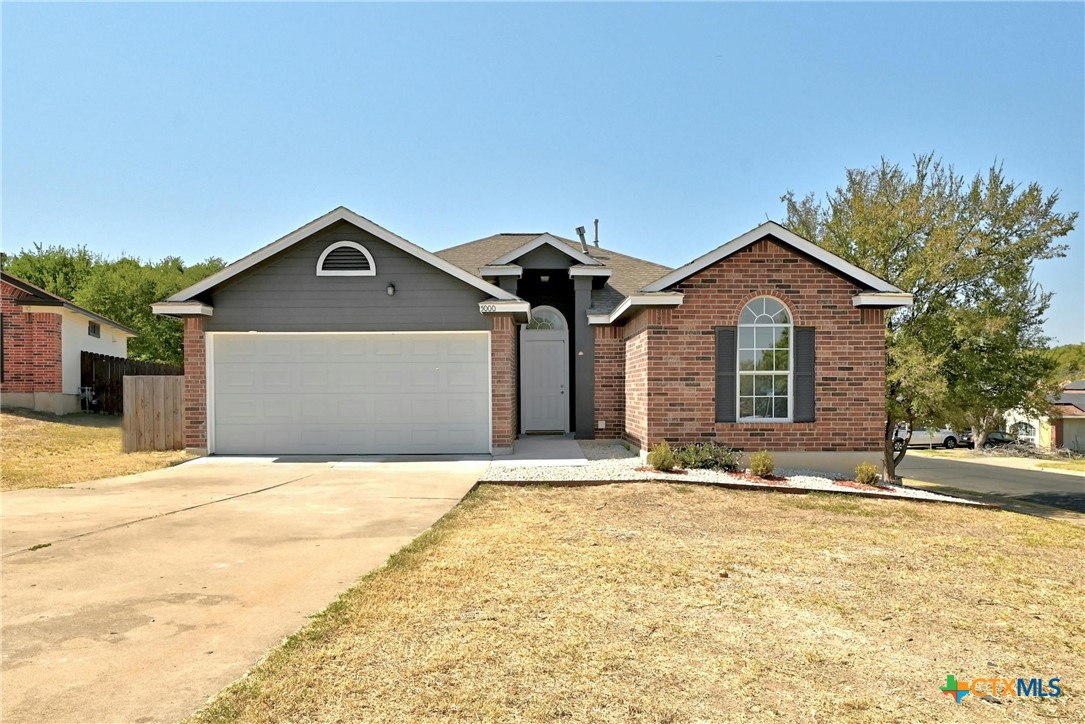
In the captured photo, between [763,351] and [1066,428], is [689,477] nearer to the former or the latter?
[763,351]

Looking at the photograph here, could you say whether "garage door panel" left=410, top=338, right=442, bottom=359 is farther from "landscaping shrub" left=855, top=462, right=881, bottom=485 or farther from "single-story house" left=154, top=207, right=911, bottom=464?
"landscaping shrub" left=855, top=462, right=881, bottom=485

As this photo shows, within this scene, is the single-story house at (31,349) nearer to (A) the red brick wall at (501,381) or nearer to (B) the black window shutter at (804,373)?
(A) the red brick wall at (501,381)

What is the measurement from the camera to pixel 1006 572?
6.36 m

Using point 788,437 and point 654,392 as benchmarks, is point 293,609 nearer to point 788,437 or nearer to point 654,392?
point 654,392

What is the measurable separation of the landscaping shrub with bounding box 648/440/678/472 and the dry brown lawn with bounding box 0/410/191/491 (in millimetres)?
9067

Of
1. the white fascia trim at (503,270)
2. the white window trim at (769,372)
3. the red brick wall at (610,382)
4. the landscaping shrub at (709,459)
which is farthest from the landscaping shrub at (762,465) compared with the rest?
the white fascia trim at (503,270)

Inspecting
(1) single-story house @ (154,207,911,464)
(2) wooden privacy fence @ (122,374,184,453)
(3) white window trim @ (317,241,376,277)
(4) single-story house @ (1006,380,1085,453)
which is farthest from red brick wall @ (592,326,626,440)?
(4) single-story house @ (1006,380,1085,453)

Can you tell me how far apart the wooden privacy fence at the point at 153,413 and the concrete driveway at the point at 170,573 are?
4.16 metres

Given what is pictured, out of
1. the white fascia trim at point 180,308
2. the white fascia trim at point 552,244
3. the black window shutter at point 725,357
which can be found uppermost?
the white fascia trim at point 552,244

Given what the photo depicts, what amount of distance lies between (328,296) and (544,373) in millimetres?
5998

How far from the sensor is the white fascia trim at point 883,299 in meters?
12.1

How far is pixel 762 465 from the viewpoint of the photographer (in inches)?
438

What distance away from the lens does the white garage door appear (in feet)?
45.6

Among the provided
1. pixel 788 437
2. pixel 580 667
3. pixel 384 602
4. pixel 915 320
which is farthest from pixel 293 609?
pixel 915 320
